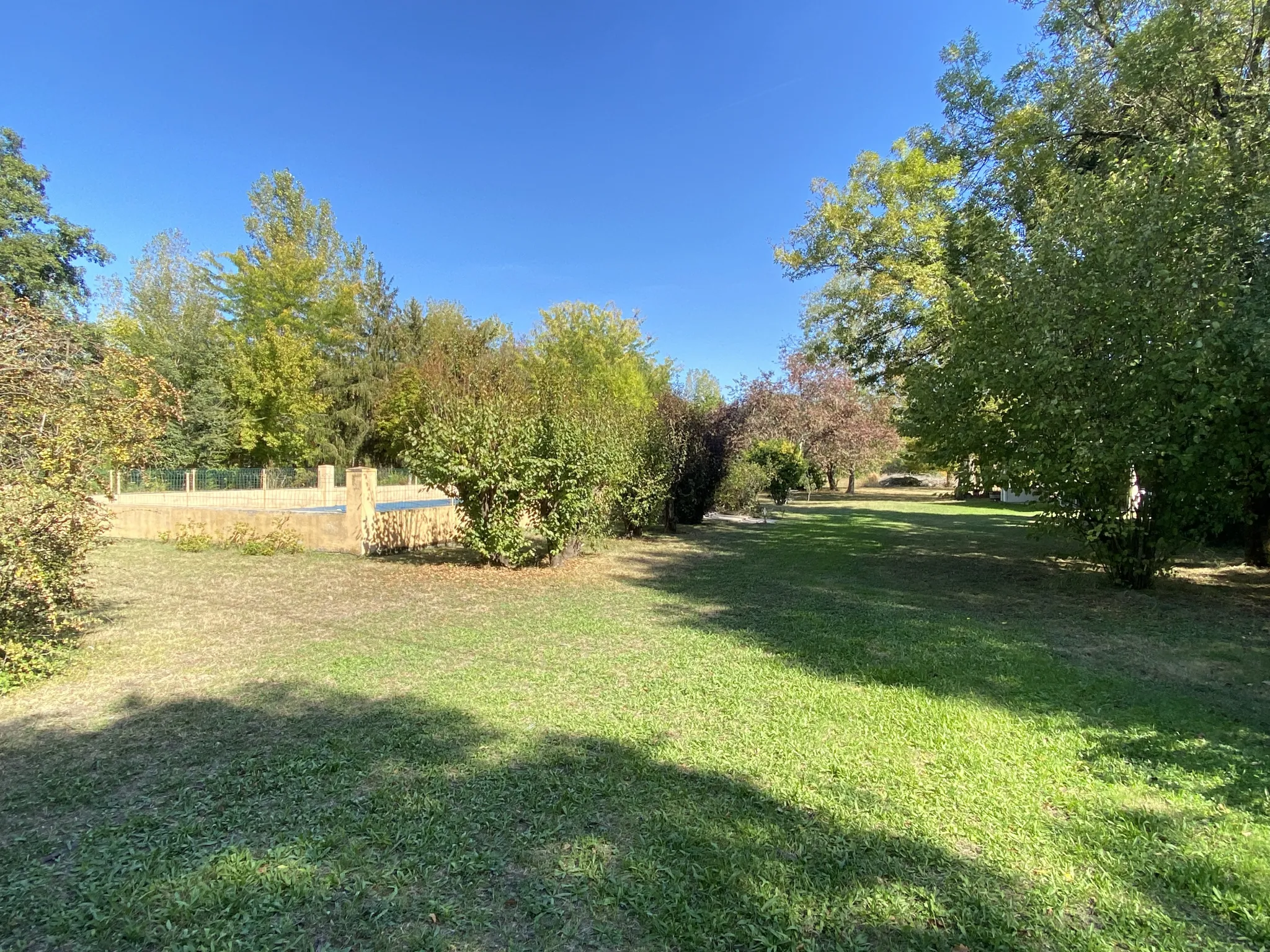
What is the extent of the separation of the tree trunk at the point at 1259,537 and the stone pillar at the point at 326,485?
59.2 feet

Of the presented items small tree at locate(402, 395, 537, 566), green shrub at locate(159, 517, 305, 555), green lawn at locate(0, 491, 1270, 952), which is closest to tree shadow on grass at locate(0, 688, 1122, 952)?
green lawn at locate(0, 491, 1270, 952)

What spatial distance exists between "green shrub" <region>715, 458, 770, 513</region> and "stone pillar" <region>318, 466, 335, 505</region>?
35.1 ft

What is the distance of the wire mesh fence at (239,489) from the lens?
15445mm

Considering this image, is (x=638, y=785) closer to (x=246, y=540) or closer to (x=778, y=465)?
(x=246, y=540)

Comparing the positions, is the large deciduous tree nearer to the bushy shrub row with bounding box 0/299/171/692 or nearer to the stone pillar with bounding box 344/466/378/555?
the stone pillar with bounding box 344/466/378/555

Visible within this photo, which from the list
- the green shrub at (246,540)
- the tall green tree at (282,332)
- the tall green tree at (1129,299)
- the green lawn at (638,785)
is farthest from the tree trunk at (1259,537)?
the tall green tree at (282,332)

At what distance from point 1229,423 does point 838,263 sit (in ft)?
40.5

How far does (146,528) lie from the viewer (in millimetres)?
14000

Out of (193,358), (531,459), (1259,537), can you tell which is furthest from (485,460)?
(193,358)

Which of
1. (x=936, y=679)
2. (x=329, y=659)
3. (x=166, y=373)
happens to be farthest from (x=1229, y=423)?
(x=166, y=373)

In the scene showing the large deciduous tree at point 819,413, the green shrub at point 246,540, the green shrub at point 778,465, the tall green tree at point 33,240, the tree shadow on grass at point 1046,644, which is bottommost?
the tree shadow on grass at point 1046,644

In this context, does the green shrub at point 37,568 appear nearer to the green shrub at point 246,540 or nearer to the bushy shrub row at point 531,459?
the bushy shrub row at point 531,459

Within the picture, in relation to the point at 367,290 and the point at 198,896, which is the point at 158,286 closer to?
the point at 367,290

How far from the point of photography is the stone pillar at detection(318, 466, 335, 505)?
1525 cm
